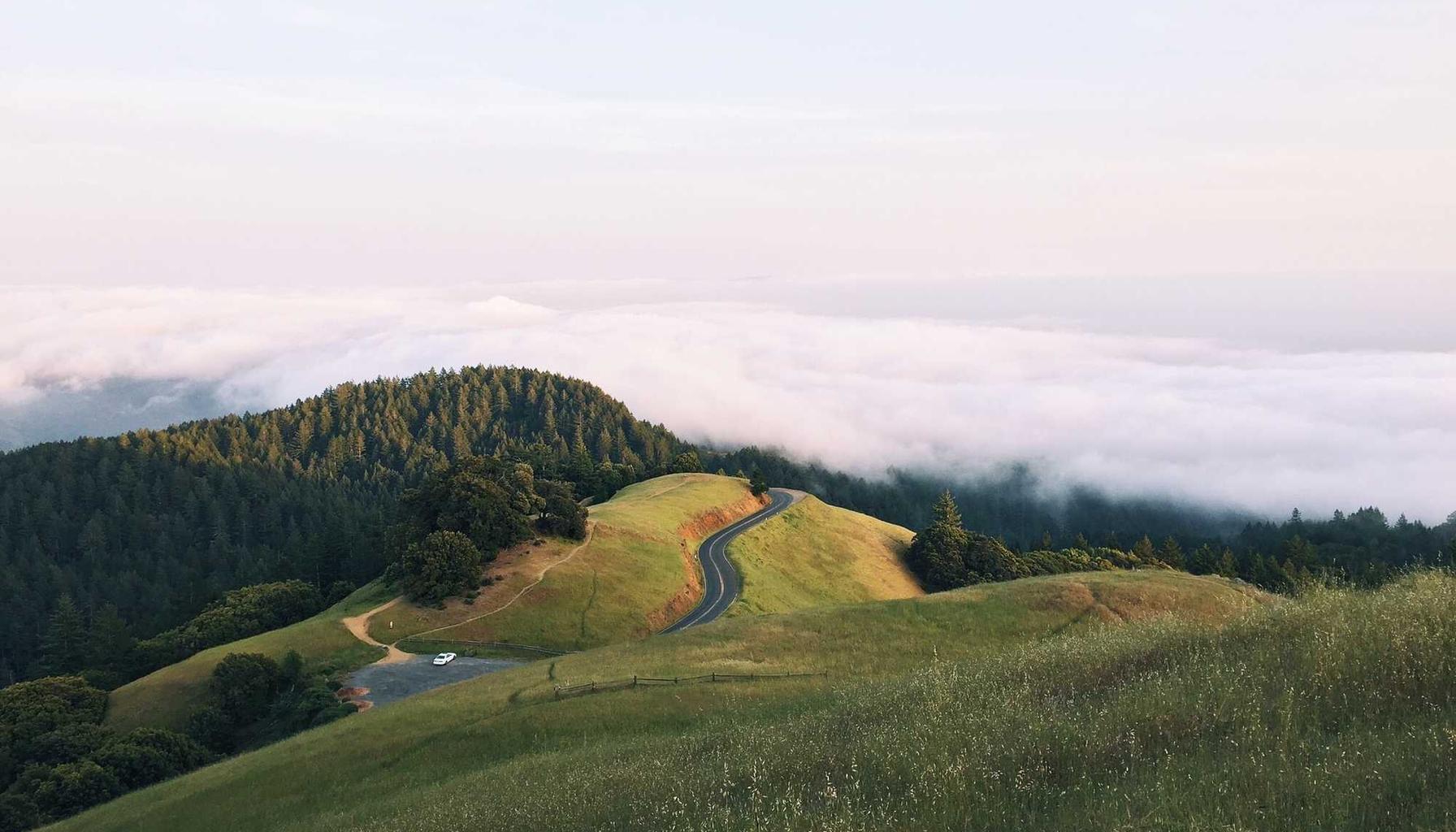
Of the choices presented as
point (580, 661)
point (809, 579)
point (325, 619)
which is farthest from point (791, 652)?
point (809, 579)

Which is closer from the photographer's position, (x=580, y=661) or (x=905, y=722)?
(x=905, y=722)

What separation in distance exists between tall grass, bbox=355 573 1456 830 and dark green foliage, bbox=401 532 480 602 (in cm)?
5382

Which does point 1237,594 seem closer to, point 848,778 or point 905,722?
point 905,722

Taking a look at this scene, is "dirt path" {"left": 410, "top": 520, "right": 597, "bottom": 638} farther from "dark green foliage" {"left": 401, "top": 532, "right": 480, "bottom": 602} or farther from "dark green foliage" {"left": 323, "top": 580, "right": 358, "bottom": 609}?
"dark green foliage" {"left": 323, "top": 580, "right": 358, "bottom": 609}

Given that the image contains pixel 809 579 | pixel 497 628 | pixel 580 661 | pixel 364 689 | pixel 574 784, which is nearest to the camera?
pixel 574 784

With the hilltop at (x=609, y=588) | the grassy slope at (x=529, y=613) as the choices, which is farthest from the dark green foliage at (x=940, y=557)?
the grassy slope at (x=529, y=613)

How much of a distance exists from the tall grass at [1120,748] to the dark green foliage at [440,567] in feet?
177

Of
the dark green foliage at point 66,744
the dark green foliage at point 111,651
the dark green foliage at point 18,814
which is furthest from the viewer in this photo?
the dark green foliage at point 111,651

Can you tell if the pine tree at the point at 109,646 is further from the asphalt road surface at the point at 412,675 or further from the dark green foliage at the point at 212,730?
the asphalt road surface at the point at 412,675

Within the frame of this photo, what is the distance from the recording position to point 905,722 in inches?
645

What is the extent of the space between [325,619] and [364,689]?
63.2 feet

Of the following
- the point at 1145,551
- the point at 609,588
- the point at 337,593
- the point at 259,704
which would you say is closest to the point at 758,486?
the point at 609,588

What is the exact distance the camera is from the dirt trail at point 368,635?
203ft

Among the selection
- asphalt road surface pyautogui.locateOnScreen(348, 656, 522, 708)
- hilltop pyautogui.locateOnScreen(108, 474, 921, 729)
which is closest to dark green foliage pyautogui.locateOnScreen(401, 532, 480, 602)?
hilltop pyautogui.locateOnScreen(108, 474, 921, 729)
